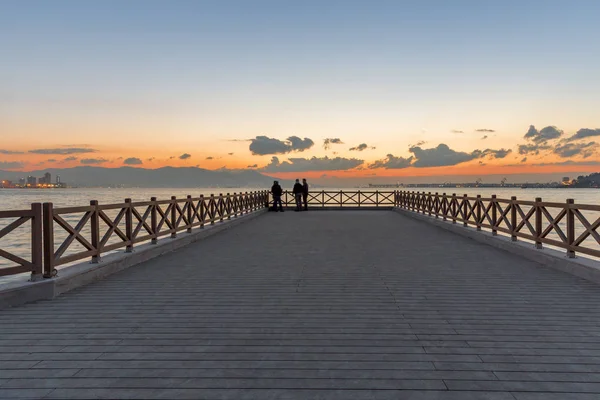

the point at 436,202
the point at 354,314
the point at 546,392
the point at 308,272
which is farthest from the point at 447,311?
the point at 436,202

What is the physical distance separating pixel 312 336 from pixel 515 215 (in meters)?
7.63

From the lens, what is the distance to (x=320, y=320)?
4.70 m

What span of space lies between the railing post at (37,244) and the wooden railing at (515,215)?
26.7 feet

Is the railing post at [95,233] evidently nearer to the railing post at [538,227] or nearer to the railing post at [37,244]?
the railing post at [37,244]

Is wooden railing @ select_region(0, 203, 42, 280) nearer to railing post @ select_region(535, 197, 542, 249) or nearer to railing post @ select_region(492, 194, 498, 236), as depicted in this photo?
railing post @ select_region(535, 197, 542, 249)

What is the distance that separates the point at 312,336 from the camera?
420 centimetres

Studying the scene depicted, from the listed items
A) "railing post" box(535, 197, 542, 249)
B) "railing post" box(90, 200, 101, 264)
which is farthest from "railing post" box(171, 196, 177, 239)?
"railing post" box(535, 197, 542, 249)

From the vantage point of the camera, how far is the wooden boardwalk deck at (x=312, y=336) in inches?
127

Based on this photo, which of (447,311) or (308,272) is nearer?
(447,311)

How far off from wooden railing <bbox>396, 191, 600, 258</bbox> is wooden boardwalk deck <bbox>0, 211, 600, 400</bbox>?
97 centimetres

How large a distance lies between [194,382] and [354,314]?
219 centimetres

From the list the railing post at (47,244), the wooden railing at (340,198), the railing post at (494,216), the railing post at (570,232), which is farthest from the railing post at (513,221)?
the wooden railing at (340,198)

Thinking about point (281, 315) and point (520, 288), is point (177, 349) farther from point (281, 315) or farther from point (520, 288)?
point (520, 288)

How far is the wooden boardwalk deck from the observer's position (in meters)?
3.22
